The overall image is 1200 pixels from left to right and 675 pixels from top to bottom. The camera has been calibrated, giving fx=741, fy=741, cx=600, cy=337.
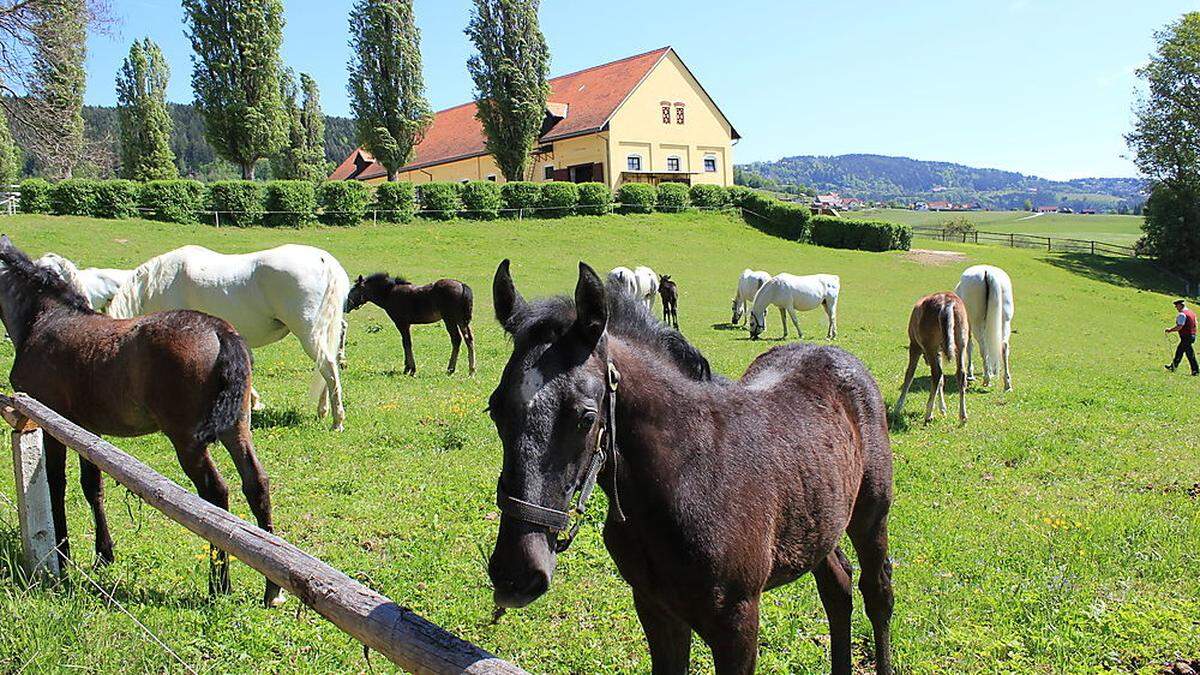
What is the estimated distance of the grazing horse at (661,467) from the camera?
2.10m

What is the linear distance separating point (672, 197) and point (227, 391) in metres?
36.8

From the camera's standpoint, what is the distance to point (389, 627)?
203 cm

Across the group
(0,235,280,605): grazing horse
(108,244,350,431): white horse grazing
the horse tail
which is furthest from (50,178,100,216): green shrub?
the horse tail

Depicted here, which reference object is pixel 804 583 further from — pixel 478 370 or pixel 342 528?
pixel 478 370

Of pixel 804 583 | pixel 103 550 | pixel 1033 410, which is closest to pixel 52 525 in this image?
pixel 103 550

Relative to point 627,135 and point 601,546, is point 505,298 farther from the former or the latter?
point 627,135

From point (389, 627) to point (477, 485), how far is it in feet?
15.5

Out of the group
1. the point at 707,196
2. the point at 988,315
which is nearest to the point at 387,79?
the point at 707,196

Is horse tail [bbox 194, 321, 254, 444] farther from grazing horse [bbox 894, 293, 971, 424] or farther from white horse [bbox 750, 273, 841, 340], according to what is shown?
white horse [bbox 750, 273, 841, 340]

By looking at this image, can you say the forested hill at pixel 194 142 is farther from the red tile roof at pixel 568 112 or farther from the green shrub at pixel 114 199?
the green shrub at pixel 114 199

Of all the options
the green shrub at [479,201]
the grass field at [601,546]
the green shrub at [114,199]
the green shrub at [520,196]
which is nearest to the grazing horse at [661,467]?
the grass field at [601,546]

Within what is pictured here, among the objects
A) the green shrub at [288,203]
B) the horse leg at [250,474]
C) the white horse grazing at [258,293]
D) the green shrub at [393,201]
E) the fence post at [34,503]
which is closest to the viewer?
the fence post at [34,503]

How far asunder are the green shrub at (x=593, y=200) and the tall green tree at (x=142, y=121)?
2559cm

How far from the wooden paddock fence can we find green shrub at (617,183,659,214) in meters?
35.5
